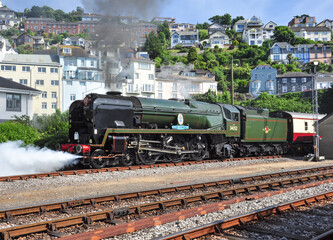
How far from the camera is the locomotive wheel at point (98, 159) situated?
16372 millimetres

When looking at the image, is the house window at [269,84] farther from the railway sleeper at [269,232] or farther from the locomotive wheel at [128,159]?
the railway sleeper at [269,232]

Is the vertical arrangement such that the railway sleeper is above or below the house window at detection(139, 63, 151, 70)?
below

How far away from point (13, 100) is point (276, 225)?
31098 millimetres

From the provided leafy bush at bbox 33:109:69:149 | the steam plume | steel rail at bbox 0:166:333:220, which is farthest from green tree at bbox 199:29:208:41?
steel rail at bbox 0:166:333:220

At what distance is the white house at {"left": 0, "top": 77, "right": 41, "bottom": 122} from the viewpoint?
32.2 m

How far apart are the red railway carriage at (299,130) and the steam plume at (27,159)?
19376 millimetres

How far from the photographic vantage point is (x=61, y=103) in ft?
230

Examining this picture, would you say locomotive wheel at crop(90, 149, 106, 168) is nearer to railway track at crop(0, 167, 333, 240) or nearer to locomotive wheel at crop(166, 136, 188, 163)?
locomotive wheel at crop(166, 136, 188, 163)

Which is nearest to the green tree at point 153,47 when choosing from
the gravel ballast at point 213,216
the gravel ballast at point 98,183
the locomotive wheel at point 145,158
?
the locomotive wheel at point 145,158

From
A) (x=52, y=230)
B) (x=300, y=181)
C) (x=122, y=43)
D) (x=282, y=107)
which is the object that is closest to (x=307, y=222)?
(x=52, y=230)

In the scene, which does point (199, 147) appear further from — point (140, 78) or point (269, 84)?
point (269, 84)

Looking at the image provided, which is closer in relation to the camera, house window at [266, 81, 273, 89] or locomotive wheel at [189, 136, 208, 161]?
locomotive wheel at [189, 136, 208, 161]

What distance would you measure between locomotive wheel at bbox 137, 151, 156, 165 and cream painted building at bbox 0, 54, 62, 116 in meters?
54.4

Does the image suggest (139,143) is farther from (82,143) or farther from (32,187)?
(32,187)
